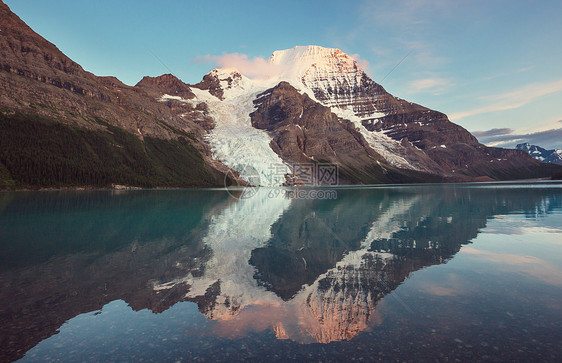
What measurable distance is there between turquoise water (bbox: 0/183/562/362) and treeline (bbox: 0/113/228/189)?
11436cm

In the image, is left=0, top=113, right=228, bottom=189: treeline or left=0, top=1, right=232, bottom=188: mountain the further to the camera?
left=0, top=1, right=232, bottom=188: mountain

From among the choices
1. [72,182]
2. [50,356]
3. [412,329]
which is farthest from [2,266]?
[72,182]

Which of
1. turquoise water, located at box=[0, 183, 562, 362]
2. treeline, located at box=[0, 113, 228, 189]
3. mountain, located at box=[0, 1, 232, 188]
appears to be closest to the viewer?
turquoise water, located at box=[0, 183, 562, 362]

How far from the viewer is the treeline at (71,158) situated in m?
113

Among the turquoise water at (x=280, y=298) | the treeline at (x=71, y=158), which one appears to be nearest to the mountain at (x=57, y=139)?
the treeline at (x=71, y=158)

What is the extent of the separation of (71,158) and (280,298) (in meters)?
157

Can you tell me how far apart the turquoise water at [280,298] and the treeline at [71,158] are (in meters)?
114

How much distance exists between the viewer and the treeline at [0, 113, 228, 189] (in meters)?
113

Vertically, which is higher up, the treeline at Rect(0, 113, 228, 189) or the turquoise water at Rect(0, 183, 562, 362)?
the treeline at Rect(0, 113, 228, 189)

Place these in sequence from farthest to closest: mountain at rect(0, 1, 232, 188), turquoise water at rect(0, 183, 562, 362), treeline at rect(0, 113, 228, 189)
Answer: mountain at rect(0, 1, 232, 188) → treeline at rect(0, 113, 228, 189) → turquoise water at rect(0, 183, 562, 362)

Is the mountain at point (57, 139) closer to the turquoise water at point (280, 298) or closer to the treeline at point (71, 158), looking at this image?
the treeline at point (71, 158)

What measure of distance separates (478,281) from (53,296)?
65.6ft

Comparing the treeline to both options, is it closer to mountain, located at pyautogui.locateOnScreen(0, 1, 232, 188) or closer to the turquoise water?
mountain, located at pyautogui.locateOnScreen(0, 1, 232, 188)

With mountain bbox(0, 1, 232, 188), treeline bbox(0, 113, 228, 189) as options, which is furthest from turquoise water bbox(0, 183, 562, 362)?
mountain bbox(0, 1, 232, 188)
